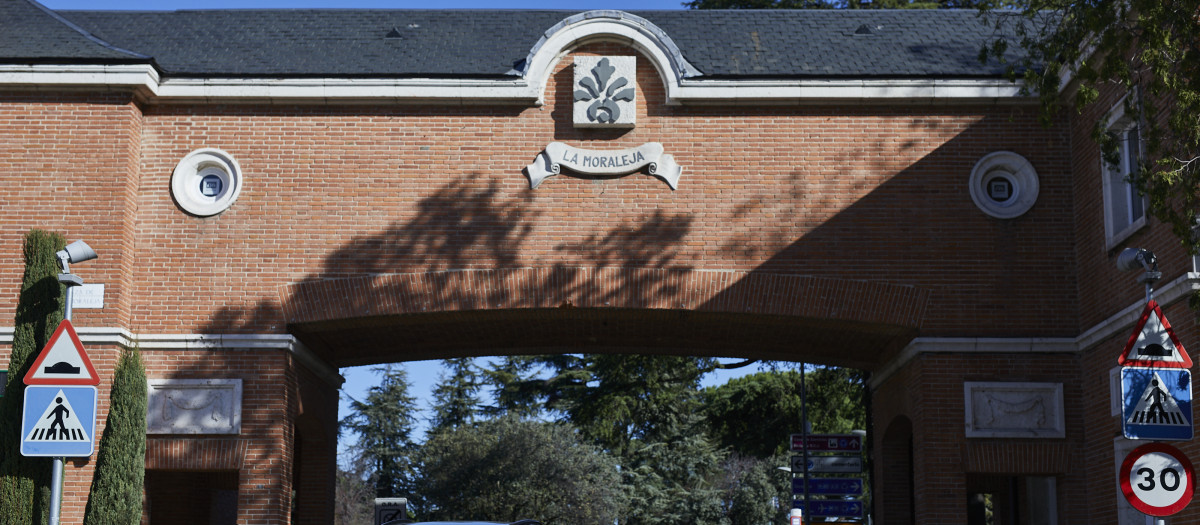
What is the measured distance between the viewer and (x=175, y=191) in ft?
54.9

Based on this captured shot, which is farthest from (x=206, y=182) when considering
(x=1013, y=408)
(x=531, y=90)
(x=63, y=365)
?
(x=1013, y=408)

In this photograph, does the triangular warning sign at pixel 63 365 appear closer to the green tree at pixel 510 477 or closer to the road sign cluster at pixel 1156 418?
the road sign cluster at pixel 1156 418

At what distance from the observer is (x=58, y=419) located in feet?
37.2

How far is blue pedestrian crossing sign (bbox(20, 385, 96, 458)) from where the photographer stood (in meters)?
11.2

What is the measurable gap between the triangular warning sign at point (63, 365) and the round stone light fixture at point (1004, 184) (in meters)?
10.5

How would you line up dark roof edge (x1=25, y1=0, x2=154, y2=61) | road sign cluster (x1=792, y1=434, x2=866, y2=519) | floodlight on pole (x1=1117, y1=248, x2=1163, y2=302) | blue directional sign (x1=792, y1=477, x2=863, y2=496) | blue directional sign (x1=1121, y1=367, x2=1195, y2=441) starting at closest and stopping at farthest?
blue directional sign (x1=1121, y1=367, x2=1195, y2=441) < floodlight on pole (x1=1117, y1=248, x2=1163, y2=302) < dark roof edge (x1=25, y1=0, x2=154, y2=61) < road sign cluster (x1=792, y1=434, x2=866, y2=519) < blue directional sign (x1=792, y1=477, x2=863, y2=496)

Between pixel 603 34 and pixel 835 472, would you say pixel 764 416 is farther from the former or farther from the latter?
pixel 603 34

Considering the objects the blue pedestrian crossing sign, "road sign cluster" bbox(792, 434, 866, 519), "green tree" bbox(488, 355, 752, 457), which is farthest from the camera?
"green tree" bbox(488, 355, 752, 457)

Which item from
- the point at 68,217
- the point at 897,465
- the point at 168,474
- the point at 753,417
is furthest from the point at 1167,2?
the point at 753,417

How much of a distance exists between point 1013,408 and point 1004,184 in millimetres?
2826

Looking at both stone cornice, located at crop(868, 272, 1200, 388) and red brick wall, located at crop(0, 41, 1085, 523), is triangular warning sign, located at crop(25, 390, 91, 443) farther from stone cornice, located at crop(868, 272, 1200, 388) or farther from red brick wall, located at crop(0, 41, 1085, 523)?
stone cornice, located at crop(868, 272, 1200, 388)

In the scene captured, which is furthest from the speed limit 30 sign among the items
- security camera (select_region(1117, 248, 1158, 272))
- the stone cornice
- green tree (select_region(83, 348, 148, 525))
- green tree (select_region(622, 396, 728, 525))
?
green tree (select_region(622, 396, 728, 525))

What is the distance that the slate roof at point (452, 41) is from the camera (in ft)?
56.1

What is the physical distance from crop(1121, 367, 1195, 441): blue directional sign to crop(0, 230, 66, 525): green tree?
11396 millimetres
